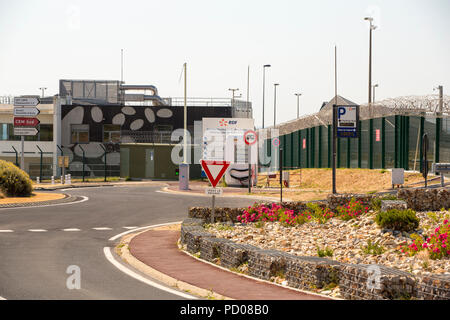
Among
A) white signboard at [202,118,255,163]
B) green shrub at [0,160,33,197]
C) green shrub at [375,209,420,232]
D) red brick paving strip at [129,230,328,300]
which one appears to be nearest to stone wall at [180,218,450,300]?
red brick paving strip at [129,230,328,300]

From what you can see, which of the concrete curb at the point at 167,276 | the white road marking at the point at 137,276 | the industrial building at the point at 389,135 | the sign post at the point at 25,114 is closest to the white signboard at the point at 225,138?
the industrial building at the point at 389,135

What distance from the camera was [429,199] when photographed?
1708cm

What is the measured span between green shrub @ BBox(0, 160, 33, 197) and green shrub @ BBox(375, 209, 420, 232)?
2039 centimetres

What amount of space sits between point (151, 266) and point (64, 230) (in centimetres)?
729

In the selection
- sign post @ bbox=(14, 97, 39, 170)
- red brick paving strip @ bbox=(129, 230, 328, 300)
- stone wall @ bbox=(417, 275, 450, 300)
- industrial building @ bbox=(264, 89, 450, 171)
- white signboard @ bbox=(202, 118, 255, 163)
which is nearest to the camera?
stone wall @ bbox=(417, 275, 450, 300)

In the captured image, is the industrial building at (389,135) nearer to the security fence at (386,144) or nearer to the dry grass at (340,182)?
the security fence at (386,144)

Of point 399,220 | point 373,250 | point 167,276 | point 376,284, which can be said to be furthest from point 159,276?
point 399,220

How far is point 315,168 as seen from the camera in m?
47.1

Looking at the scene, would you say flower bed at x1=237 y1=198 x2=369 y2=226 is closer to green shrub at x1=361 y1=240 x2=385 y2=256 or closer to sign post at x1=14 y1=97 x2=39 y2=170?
green shrub at x1=361 y1=240 x2=385 y2=256

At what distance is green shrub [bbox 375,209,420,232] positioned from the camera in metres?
13.8

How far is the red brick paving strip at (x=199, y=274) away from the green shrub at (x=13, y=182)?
15613 mm

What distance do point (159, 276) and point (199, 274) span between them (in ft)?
2.42
